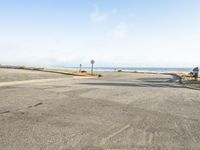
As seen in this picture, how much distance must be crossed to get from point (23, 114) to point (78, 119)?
2118 mm

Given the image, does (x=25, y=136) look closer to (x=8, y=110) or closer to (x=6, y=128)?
(x=6, y=128)

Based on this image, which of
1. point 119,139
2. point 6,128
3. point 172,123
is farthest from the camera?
point 172,123

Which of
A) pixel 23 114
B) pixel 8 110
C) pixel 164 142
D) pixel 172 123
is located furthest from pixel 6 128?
pixel 172 123

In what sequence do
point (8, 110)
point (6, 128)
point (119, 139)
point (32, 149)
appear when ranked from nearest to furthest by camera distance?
1. point (32, 149)
2. point (119, 139)
3. point (6, 128)
4. point (8, 110)

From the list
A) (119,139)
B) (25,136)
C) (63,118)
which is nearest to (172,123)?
(119,139)

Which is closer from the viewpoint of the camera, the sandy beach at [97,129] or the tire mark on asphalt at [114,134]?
the sandy beach at [97,129]

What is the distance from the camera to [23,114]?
844 centimetres

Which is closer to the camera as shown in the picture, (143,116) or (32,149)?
(32,149)

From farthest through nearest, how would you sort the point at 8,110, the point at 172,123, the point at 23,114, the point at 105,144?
the point at 8,110 → the point at 23,114 → the point at 172,123 → the point at 105,144

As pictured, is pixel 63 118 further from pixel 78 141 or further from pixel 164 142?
pixel 164 142

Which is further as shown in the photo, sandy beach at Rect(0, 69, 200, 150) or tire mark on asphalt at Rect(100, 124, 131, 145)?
tire mark on asphalt at Rect(100, 124, 131, 145)

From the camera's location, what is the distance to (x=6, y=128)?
652cm

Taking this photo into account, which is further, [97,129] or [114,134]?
[97,129]

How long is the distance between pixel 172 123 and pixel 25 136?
4478 millimetres
